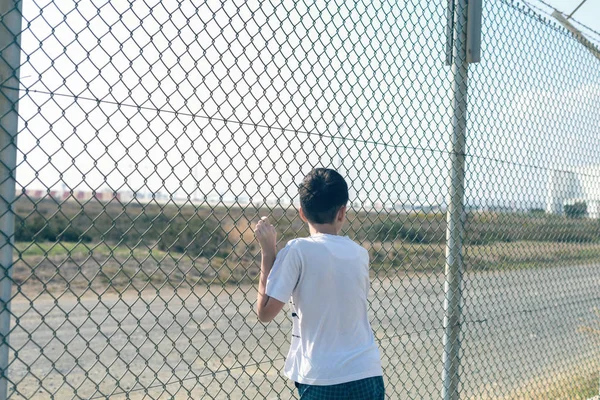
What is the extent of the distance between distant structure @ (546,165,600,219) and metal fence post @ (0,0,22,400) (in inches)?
151

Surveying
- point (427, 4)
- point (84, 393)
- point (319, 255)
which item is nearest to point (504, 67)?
point (427, 4)

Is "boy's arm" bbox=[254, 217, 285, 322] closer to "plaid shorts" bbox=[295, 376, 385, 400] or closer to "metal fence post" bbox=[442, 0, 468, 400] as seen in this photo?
"plaid shorts" bbox=[295, 376, 385, 400]

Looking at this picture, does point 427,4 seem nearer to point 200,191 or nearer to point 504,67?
point 504,67

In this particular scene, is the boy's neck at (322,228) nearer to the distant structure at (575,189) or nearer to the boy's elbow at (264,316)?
the boy's elbow at (264,316)

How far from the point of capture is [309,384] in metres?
2.30

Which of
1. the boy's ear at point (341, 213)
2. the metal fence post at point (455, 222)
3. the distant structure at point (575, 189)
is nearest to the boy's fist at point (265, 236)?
A: the boy's ear at point (341, 213)

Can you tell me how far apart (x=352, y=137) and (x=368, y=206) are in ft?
1.36

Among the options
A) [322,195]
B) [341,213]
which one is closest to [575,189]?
[341,213]

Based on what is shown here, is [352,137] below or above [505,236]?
above

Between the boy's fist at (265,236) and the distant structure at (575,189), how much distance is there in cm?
297

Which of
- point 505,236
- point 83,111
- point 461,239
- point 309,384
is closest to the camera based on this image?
point 83,111

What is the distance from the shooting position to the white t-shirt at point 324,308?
228 cm

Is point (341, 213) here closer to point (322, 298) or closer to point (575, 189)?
point (322, 298)

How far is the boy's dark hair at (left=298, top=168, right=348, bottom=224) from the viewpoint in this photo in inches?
93.4
